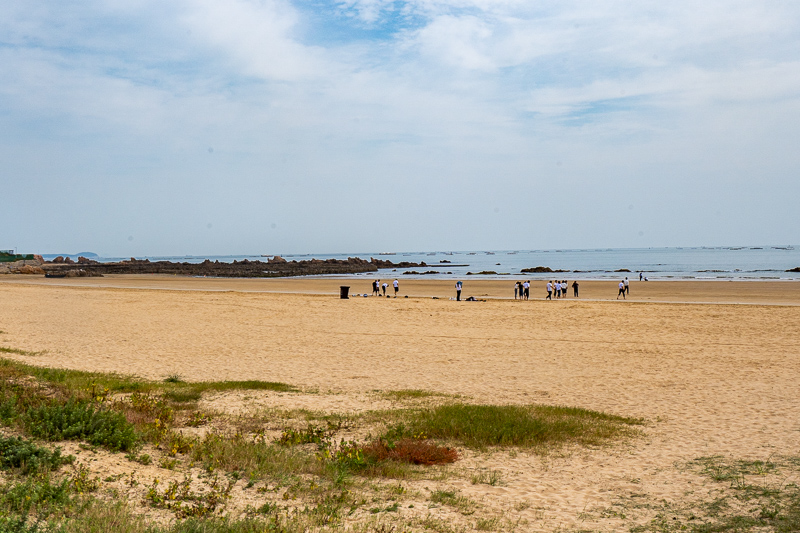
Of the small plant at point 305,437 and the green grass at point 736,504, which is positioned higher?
the small plant at point 305,437

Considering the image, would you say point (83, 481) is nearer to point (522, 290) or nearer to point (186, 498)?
point (186, 498)

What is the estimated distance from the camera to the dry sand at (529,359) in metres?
7.31

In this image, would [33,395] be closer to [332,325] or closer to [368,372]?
[368,372]

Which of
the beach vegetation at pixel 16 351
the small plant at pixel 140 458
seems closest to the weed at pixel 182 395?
the small plant at pixel 140 458

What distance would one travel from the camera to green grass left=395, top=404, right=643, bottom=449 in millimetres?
8398

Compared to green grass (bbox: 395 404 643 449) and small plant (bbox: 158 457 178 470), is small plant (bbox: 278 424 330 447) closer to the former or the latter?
green grass (bbox: 395 404 643 449)

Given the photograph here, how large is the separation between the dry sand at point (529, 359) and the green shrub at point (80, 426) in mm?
3883

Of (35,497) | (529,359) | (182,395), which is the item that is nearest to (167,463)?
(35,497)

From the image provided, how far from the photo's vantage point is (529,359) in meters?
16.4

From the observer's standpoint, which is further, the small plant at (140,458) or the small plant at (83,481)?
the small plant at (140,458)

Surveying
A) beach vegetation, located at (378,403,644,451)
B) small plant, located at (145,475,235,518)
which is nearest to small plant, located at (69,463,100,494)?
small plant, located at (145,475,235,518)

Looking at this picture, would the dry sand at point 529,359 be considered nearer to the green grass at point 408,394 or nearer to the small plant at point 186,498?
the green grass at point 408,394

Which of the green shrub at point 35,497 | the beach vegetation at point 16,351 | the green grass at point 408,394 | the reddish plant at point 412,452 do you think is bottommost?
the green grass at point 408,394

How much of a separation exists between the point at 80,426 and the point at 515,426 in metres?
5.80
